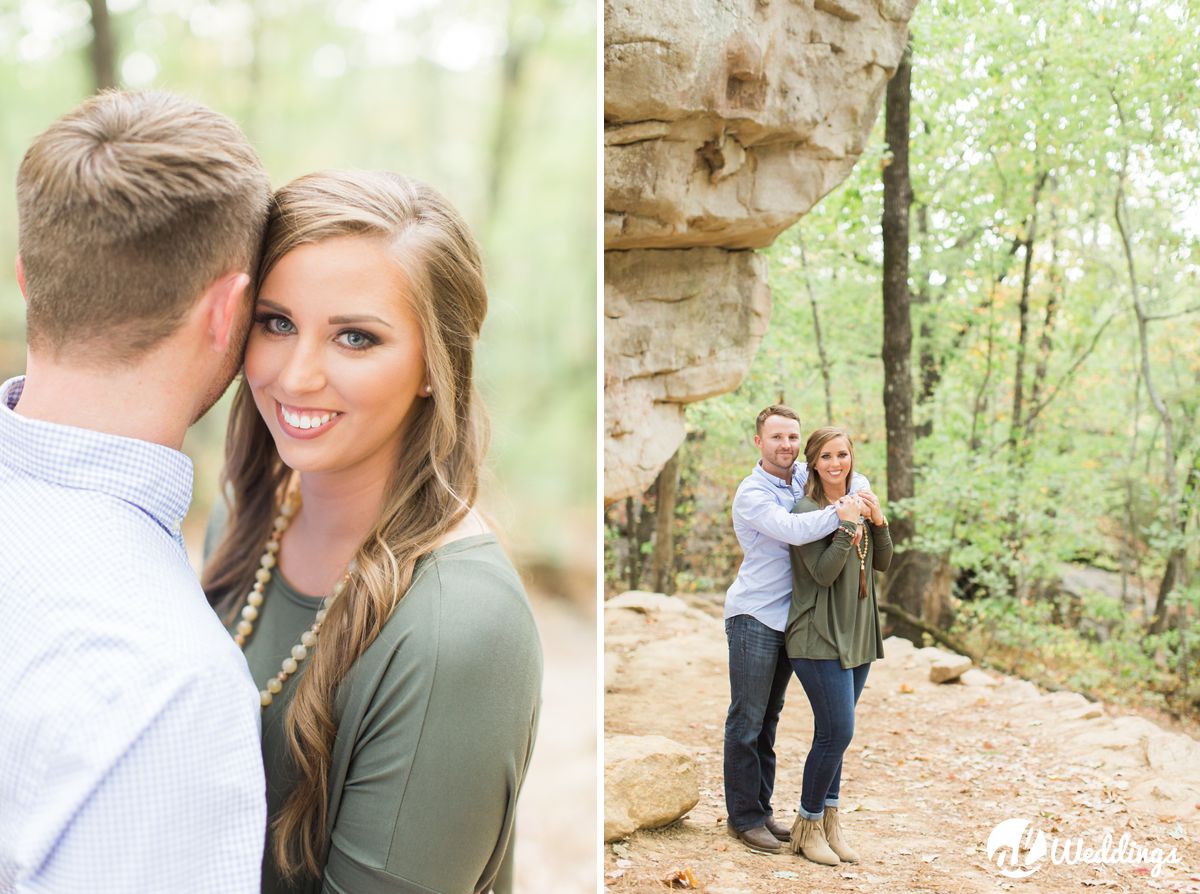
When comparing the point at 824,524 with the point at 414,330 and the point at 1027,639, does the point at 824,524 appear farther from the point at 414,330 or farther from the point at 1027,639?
the point at 414,330

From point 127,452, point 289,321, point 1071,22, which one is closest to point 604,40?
point 1071,22

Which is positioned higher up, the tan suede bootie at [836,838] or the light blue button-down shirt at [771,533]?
the light blue button-down shirt at [771,533]

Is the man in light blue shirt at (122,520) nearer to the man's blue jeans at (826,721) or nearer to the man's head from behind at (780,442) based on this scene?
the man's head from behind at (780,442)

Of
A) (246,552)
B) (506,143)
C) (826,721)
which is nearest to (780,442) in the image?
(826,721)

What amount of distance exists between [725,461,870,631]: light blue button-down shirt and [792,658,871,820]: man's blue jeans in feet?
0.44

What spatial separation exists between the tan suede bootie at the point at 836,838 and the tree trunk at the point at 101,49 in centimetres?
299

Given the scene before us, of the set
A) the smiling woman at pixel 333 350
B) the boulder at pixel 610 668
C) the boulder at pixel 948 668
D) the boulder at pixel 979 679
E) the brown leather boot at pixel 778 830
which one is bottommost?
the brown leather boot at pixel 778 830

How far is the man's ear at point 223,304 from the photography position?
37.9 inches

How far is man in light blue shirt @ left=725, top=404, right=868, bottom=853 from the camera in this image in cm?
228

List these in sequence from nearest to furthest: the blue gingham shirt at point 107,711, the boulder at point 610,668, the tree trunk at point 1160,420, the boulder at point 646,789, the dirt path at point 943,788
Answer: the blue gingham shirt at point 107,711 < the dirt path at point 943,788 < the boulder at point 646,789 < the tree trunk at point 1160,420 < the boulder at point 610,668

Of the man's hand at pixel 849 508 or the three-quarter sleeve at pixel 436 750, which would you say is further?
the man's hand at pixel 849 508

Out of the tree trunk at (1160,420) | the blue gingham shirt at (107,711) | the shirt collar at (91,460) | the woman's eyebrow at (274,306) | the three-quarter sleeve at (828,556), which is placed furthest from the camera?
the tree trunk at (1160,420)

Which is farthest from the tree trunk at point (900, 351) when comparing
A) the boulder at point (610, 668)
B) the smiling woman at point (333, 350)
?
the smiling woman at point (333, 350)

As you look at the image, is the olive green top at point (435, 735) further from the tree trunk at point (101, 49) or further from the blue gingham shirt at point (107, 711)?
the tree trunk at point (101, 49)
